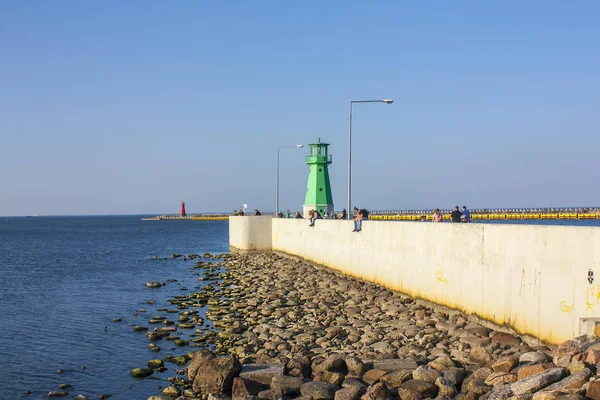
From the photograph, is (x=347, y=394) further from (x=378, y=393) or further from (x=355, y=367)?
(x=355, y=367)

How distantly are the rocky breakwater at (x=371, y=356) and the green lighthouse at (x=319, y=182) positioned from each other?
77.5 ft

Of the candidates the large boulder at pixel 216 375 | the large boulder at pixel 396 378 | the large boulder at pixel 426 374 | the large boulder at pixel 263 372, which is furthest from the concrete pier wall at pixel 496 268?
the large boulder at pixel 216 375

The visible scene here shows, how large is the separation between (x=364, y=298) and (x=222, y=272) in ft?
46.3

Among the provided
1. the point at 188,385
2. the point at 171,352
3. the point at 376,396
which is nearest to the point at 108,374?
the point at 171,352

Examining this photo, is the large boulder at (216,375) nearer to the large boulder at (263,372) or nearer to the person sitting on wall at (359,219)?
the large boulder at (263,372)

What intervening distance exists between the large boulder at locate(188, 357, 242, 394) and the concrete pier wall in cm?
574

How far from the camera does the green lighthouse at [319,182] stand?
43.6m

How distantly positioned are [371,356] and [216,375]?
3072 mm

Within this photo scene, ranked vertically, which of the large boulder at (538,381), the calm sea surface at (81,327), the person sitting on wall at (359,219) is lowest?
the calm sea surface at (81,327)

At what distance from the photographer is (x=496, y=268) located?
13.7 metres

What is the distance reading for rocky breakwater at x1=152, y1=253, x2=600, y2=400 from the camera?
902cm

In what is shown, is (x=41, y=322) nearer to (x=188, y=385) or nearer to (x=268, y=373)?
(x=188, y=385)

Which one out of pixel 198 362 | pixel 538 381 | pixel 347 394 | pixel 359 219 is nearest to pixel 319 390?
pixel 347 394

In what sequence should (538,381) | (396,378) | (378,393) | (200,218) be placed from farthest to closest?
1. (200,218)
2. (396,378)
3. (378,393)
4. (538,381)
